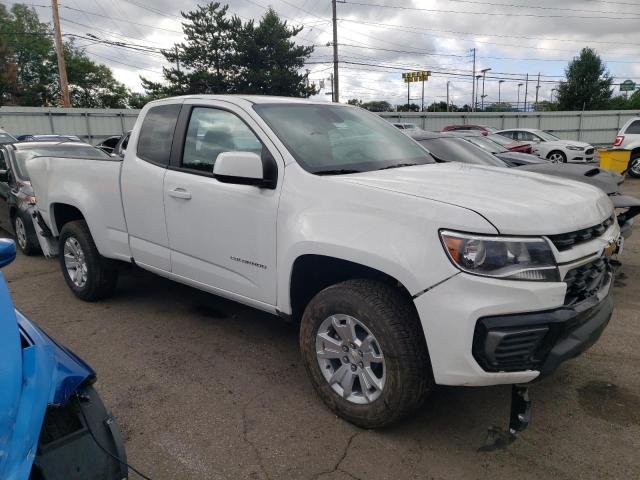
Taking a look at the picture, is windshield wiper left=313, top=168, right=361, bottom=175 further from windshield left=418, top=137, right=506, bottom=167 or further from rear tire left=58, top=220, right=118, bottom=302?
windshield left=418, top=137, right=506, bottom=167

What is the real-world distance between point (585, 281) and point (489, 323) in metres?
0.67

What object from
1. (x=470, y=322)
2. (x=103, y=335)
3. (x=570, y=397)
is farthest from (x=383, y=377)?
(x=103, y=335)

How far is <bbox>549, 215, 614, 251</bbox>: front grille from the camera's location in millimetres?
2387

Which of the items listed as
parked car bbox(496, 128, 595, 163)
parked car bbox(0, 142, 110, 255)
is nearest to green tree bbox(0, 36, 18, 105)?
parked car bbox(0, 142, 110, 255)

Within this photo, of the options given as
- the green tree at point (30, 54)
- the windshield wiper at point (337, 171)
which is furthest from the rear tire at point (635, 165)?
the green tree at point (30, 54)

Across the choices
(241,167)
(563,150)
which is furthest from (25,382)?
(563,150)

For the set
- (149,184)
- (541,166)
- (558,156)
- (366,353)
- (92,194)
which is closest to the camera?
(366,353)

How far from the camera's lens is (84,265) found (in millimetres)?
4840

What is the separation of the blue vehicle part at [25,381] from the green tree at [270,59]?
1522 inches

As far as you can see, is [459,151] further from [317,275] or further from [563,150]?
[563,150]

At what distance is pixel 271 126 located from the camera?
3277mm

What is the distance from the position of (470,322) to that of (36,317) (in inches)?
160

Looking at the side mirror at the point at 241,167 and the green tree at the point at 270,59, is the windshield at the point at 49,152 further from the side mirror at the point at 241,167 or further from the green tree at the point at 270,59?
the green tree at the point at 270,59

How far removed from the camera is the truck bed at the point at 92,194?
4.32 metres
